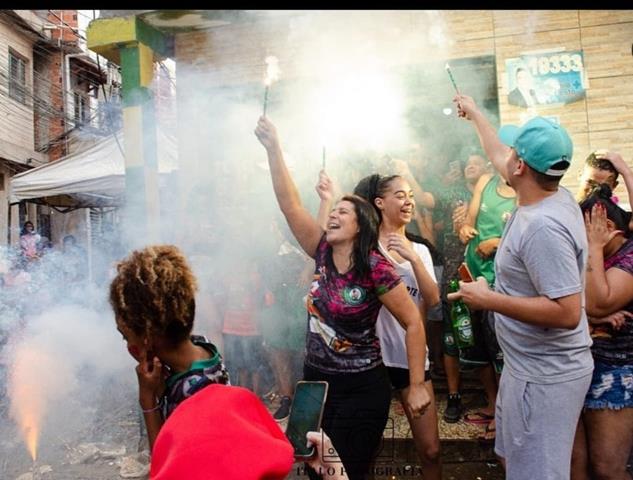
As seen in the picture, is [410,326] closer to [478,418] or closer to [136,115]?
[478,418]

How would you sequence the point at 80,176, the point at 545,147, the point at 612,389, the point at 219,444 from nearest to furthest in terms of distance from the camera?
1. the point at 219,444
2. the point at 545,147
3. the point at 612,389
4. the point at 80,176

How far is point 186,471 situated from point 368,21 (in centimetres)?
494

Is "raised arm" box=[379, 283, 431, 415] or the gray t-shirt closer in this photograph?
the gray t-shirt

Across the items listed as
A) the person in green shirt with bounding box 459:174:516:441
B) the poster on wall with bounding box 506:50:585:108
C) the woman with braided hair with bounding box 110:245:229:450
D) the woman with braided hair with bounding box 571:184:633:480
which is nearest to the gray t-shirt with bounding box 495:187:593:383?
the woman with braided hair with bounding box 571:184:633:480

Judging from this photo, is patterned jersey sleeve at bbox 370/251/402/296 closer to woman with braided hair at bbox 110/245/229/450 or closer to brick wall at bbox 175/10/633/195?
woman with braided hair at bbox 110/245/229/450

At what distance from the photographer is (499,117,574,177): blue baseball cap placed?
217 cm

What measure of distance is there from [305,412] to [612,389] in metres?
1.58

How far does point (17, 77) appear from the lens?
5.39 metres

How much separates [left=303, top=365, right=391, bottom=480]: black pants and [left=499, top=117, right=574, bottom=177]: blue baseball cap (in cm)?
132

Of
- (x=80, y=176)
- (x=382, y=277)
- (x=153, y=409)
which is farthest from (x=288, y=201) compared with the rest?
(x=80, y=176)

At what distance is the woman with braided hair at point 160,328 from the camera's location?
1810 mm

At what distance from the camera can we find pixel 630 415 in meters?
2.56

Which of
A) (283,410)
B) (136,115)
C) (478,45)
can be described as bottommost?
(283,410)

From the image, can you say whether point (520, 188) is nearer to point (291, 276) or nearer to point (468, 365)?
point (468, 365)
